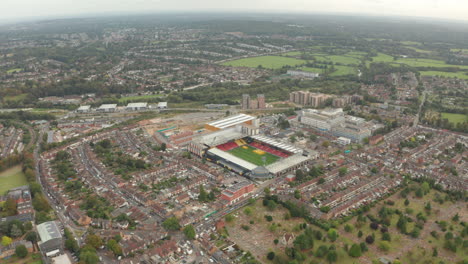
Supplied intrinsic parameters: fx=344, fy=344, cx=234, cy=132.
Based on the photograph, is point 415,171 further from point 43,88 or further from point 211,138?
point 43,88

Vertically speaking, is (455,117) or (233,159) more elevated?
(233,159)

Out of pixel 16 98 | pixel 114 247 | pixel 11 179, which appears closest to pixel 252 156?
pixel 114 247

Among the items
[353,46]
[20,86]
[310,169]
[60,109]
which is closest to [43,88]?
[20,86]

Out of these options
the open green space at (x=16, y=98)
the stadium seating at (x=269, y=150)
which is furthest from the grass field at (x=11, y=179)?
the open green space at (x=16, y=98)

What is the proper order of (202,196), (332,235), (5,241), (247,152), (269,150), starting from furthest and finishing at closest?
(269,150) → (247,152) → (202,196) → (332,235) → (5,241)

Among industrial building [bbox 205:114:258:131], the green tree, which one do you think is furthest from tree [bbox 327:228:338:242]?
industrial building [bbox 205:114:258:131]

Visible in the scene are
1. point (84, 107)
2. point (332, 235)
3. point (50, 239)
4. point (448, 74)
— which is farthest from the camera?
point (448, 74)

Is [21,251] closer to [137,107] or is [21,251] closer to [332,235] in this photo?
[332,235]
